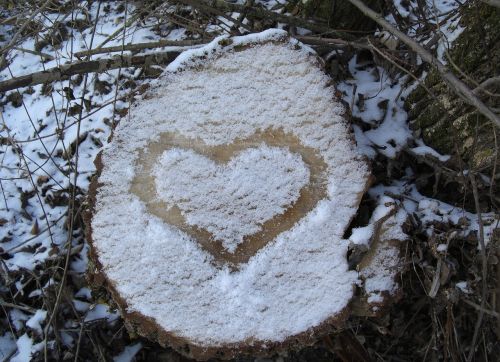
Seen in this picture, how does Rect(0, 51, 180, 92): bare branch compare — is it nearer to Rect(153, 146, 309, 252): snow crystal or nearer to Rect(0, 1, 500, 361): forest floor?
Rect(0, 1, 500, 361): forest floor

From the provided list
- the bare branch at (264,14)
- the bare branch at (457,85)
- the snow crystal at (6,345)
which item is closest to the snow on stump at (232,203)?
the bare branch at (457,85)

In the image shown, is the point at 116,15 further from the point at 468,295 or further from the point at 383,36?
the point at 468,295

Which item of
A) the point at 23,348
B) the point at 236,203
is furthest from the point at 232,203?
the point at 23,348

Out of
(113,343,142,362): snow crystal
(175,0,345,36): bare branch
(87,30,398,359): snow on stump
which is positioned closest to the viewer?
(87,30,398,359): snow on stump

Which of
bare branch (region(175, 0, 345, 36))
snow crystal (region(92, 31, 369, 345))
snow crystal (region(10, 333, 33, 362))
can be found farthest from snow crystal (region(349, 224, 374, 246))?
snow crystal (region(10, 333, 33, 362))

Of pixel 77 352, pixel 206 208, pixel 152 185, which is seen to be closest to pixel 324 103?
pixel 206 208

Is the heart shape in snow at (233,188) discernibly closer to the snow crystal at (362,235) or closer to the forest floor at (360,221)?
the snow crystal at (362,235)
